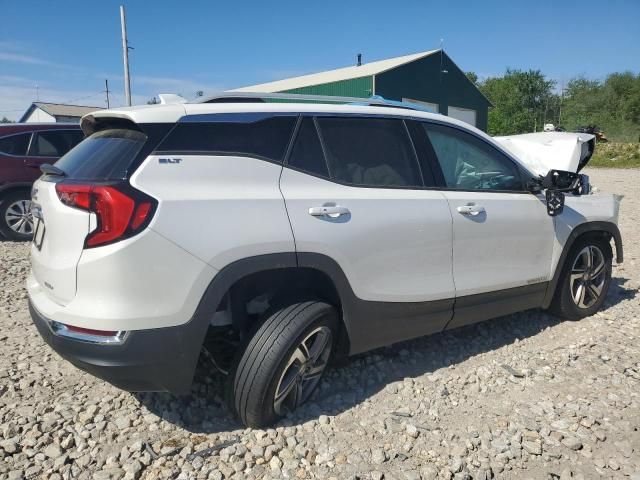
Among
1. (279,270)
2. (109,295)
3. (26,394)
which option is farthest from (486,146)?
(26,394)

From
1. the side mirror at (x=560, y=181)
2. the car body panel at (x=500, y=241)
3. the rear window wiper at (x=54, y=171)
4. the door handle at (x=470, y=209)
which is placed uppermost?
the rear window wiper at (x=54, y=171)

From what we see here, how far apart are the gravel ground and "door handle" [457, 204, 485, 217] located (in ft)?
3.65

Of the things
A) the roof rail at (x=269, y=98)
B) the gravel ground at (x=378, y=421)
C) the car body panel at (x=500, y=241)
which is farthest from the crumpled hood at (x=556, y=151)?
the gravel ground at (x=378, y=421)

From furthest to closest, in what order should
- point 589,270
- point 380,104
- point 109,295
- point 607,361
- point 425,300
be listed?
point 589,270
point 607,361
point 380,104
point 425,300
point 109,295

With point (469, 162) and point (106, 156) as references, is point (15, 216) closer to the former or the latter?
point (106, 156)

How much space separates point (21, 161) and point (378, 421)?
7.04 meters

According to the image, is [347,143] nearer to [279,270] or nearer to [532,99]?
[279,270]

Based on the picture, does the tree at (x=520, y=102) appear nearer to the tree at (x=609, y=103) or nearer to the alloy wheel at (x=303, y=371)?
the tree at (x=609, y=103)

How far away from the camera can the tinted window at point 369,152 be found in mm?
2879

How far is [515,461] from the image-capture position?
257 cm

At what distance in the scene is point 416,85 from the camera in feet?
84.3

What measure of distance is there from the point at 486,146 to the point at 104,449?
3.13 metres

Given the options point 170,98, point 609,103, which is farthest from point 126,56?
point 609,103

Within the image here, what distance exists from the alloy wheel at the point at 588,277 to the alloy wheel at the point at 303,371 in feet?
8.28
